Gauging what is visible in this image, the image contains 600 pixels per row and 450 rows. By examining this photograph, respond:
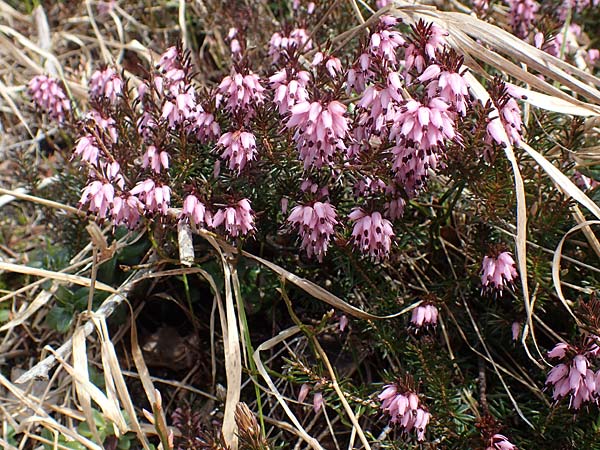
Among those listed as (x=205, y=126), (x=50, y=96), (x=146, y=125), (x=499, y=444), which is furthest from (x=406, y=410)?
(x=50, y=96)

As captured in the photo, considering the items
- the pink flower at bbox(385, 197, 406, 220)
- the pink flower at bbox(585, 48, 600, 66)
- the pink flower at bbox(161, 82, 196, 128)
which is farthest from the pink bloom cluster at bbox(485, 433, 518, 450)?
the pink flower at bbox(585, 48, 600, 66)

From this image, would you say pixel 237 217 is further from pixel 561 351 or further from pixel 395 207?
pixel 561 351

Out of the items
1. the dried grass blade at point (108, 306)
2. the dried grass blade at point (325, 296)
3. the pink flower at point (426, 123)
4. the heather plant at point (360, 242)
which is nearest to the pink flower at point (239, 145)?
the heather plant at point (360, 242)

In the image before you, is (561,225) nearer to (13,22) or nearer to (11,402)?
(11,402)

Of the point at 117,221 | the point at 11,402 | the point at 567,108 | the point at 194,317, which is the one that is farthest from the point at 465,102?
the point at 11,402

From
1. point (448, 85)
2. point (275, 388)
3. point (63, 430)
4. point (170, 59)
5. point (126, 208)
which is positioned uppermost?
point (448, 85)

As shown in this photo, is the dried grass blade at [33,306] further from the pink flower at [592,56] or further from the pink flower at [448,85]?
the pink flower at [592,56]
